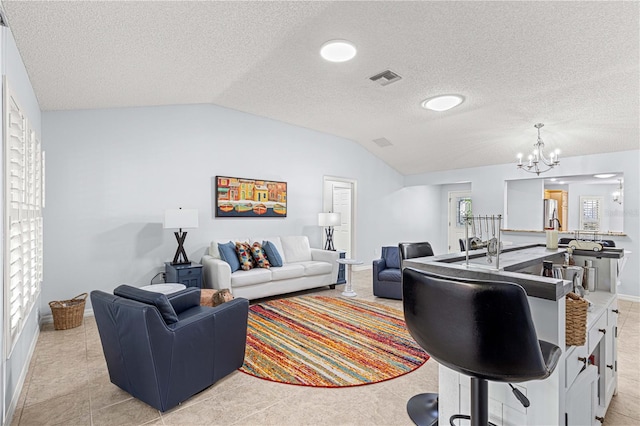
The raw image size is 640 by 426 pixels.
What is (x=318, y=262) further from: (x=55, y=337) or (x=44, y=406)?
(x=44, y=406)

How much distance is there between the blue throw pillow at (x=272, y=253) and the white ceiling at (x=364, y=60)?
2120 mm

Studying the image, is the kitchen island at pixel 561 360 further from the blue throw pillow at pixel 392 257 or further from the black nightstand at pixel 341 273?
the black nightstand at pixel 341 273

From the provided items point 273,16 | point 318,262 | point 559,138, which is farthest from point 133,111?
point 559,138

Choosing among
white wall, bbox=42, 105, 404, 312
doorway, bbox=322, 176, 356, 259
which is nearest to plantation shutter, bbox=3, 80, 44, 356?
white wall, bbox=42, 105, 404, 312

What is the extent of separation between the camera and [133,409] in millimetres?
2197

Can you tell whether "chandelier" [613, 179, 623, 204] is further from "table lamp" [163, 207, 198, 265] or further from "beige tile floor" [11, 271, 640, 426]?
"table lamp" [163, 207, 198, 265]

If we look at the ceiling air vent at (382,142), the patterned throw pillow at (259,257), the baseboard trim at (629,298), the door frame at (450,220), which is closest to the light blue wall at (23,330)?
the patterned throw pillow at (259,257)

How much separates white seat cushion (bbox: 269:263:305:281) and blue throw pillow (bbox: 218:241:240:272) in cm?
51

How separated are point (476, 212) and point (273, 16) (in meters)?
5.91

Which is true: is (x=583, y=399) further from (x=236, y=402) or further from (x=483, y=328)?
(x=236, y=402)

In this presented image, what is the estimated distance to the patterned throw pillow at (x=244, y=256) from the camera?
4707mm

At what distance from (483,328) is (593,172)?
19.4 ft

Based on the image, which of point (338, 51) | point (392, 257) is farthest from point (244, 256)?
point (338, 51)

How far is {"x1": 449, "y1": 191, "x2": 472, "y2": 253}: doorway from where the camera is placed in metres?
8.89
